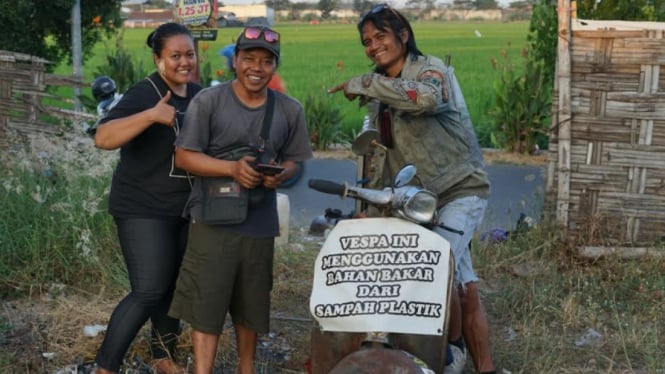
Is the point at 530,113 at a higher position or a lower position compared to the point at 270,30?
lower

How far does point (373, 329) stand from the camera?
3.67 m

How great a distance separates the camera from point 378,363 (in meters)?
3.53

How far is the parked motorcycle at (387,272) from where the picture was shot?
3.71 m

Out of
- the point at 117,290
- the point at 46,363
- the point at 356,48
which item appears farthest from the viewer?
the point at 356,48

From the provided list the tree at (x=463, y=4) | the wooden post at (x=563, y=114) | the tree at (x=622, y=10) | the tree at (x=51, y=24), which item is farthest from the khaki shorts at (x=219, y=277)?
the tree at (x=463, y=4)

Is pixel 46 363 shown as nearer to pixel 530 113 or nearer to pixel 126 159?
pixel 126 159

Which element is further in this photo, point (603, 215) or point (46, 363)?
point (603, 215)

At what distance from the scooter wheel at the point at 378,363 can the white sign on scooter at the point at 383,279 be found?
0.11 metres

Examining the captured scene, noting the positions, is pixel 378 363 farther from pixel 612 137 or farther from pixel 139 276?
pixel 612 137

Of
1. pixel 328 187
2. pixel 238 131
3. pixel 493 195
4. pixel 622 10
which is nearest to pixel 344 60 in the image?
pixel 622 10

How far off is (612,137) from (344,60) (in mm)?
27461

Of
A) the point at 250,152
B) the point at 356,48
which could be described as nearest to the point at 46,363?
the point at 250,152

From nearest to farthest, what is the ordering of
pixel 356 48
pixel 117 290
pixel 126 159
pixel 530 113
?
pixel 126 159 < pixel 117 290 < pixel 530 113 < pixel 356 48

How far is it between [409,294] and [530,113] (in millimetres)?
8335
